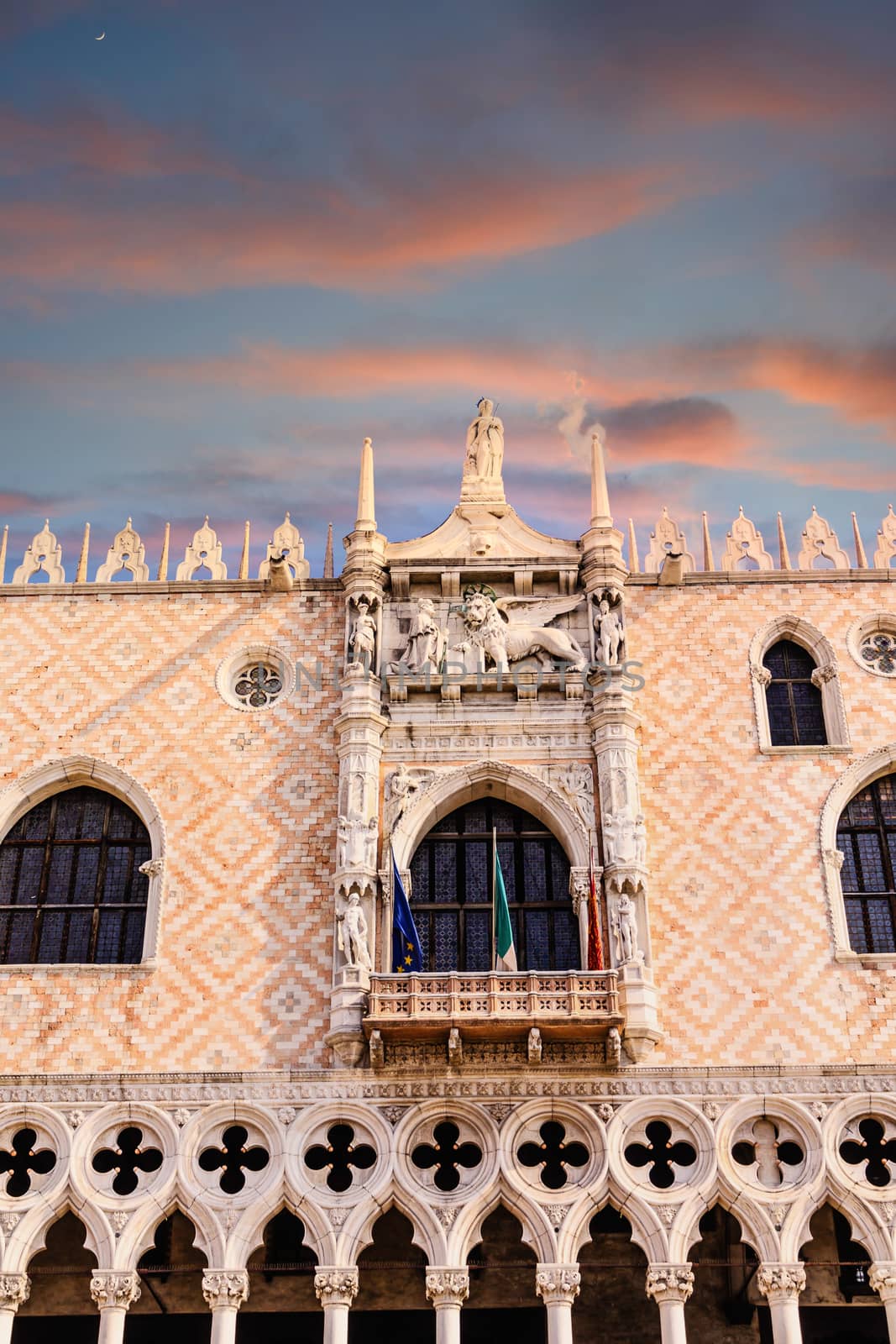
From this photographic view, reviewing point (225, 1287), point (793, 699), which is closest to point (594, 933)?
point (793, 699)

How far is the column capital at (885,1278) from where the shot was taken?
2261cm

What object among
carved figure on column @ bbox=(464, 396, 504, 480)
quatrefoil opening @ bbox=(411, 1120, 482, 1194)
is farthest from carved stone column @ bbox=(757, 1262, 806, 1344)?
carved figure on column @ bbox=(464, 396, 504, 480)

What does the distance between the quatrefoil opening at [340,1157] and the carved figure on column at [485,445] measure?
12.0 meters

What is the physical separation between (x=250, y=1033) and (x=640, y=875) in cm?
645

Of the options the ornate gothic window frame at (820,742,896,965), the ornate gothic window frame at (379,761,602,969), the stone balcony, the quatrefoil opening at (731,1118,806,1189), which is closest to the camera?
the stone balcony

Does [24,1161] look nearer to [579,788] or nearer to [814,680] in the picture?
[579,788]

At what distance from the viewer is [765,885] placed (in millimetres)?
25328

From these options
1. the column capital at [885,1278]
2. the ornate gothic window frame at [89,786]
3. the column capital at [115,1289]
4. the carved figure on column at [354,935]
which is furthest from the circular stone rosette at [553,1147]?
the ornate gothic window frame at [89,786]

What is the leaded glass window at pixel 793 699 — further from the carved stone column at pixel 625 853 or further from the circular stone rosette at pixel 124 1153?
the circular stone rosette at pixel 124 1153

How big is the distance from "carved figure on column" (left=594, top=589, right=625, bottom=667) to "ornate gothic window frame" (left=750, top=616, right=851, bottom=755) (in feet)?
7.47

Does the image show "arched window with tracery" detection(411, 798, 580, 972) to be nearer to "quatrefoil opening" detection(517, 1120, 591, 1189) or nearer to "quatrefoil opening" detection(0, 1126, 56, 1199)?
"quatrefoil opening" detection(517, 1120, 591, 1189)

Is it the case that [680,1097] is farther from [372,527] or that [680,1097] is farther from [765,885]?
[372,527]

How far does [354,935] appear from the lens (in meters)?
24.4

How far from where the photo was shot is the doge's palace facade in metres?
23.3
